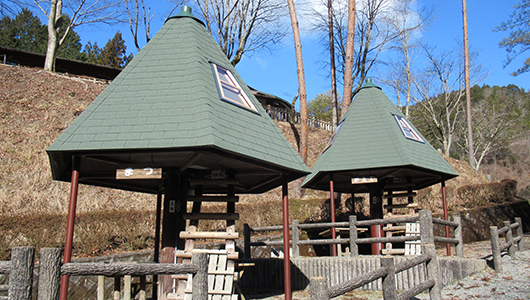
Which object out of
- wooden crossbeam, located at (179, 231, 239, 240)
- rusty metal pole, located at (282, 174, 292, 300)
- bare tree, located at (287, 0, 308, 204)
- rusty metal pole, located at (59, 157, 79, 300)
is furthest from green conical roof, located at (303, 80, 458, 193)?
rusty metal pole, located at (59, 157, 79, 300)

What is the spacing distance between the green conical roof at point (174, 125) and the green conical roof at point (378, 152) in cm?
317

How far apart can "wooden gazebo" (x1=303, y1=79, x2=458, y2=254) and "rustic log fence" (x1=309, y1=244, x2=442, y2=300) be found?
4300 mm

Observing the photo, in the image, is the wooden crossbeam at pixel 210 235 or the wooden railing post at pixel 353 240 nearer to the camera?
the wooden crossbeam at pixel 210 235

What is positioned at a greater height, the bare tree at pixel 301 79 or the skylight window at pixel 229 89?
the bare tree at pixel 301 79

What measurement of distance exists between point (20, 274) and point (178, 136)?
3.22 m

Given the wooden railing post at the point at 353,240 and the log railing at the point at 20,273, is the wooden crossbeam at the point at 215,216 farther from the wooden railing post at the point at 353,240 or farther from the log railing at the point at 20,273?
the log railing at the point at 20,273

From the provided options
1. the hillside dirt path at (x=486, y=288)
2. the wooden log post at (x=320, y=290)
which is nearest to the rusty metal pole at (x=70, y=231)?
the wooden log post at (x=320, y=290)

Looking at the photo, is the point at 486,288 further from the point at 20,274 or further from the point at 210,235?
the point at 20,274

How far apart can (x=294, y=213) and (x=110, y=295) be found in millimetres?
8979

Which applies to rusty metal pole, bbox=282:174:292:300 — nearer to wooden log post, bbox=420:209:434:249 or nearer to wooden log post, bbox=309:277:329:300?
wooden log post, bbox=420:209:434:249

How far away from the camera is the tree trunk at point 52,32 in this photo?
26797 millimetres

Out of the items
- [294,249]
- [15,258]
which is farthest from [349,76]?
[15,258]

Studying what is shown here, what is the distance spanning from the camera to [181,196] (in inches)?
339

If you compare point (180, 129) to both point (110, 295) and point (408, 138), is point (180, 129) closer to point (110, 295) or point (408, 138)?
point (110, 295)
